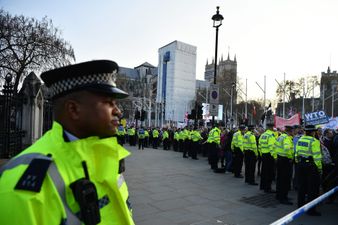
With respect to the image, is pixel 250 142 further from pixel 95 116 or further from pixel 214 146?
pixel 95 116

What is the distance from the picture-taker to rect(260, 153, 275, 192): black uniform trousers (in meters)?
9.15

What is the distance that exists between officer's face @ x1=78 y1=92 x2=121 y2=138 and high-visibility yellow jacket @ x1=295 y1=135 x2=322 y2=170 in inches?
257

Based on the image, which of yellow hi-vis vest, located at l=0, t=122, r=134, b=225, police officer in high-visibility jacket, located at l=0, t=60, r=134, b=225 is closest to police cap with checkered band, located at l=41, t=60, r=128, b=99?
police officer in high-visibility jacket, located at l=0, t=60, r=134, b=225

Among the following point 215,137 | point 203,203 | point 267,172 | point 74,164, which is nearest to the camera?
point 74,164

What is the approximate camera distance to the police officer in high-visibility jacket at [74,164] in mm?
1252

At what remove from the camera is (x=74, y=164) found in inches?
57.9

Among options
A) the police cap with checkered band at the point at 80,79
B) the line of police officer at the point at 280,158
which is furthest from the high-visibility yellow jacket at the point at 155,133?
the police cap with checkered band at the point at 80,79

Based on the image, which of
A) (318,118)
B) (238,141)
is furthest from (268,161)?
(318,118)

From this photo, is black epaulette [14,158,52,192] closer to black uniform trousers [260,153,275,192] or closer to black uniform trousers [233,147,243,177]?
black uniform trousers [260,153,275,192]

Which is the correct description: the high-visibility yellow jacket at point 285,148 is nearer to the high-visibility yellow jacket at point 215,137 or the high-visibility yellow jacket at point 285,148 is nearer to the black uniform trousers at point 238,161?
the black uniform trousers at point 238,161

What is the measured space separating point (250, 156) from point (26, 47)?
52.6 feet

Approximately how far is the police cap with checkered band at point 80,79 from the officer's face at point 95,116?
2.0 inches

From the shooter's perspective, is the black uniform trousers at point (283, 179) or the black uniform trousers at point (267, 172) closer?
the black uniform trousers at point (283, 179)

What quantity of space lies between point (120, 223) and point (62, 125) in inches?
25.2
